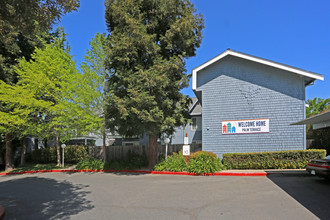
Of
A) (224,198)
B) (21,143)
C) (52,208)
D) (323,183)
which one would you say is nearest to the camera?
(52,208)

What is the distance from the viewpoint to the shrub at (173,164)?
576 inches

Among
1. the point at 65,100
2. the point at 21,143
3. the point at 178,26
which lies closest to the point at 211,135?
the point at 178,26

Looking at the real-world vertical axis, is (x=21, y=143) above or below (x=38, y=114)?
below

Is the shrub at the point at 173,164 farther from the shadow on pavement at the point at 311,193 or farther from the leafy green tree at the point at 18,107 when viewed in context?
the leafy green tree at the point at 18,107

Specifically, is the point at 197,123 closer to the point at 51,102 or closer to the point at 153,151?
the point at 153,151

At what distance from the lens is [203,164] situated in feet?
44.5

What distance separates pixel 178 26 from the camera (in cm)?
1462

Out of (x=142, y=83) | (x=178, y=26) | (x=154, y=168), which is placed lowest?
(x=154, y=168)

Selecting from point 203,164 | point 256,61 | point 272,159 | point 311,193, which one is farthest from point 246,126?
point 311,193

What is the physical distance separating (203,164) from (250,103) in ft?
18.5

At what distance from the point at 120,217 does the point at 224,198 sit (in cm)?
352

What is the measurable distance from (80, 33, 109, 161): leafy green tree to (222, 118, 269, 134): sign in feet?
28.4

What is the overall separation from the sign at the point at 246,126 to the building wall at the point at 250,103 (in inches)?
9.7

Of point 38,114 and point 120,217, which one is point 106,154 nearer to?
point 38,114
